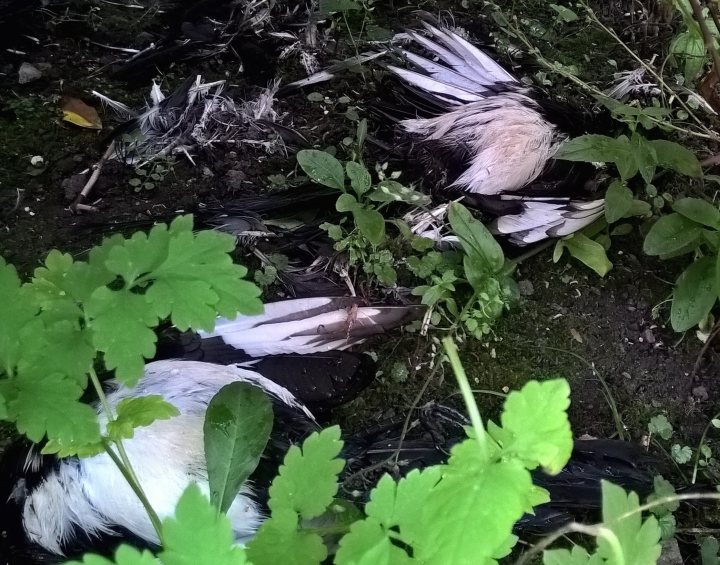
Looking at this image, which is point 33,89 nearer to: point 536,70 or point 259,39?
point 259,39

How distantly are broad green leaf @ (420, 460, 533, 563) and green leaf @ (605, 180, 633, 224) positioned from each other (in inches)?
38.9

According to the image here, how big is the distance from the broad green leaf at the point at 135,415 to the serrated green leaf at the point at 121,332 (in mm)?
122

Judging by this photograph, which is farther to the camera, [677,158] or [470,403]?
[677,158]

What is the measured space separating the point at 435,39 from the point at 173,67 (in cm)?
73

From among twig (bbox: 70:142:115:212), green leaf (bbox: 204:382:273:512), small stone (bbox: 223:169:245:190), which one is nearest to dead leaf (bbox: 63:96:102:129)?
twig (bbox: 70:142:115:212)

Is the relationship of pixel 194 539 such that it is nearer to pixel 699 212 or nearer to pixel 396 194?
pixel 396 194

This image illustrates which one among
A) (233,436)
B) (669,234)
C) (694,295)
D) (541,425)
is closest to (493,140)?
(669,234)

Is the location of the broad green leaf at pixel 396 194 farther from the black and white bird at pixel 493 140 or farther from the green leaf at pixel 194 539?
the green leaf at pixel 194 539

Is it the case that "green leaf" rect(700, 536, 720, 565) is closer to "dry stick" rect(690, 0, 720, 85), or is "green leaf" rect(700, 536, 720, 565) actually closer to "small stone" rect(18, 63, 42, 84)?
"dry stick" rect(690, 0, 720, 85)

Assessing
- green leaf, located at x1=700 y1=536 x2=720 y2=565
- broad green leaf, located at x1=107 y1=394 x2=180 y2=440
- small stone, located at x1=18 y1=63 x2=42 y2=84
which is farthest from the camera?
small stone, located at x1=18 y1=63 x2=42 y2=84

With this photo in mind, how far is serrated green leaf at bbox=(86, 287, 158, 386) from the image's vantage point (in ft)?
2.60

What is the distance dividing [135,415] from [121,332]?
0.17 meters

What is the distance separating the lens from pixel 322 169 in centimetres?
147

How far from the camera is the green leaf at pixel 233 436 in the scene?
100 centimetres
